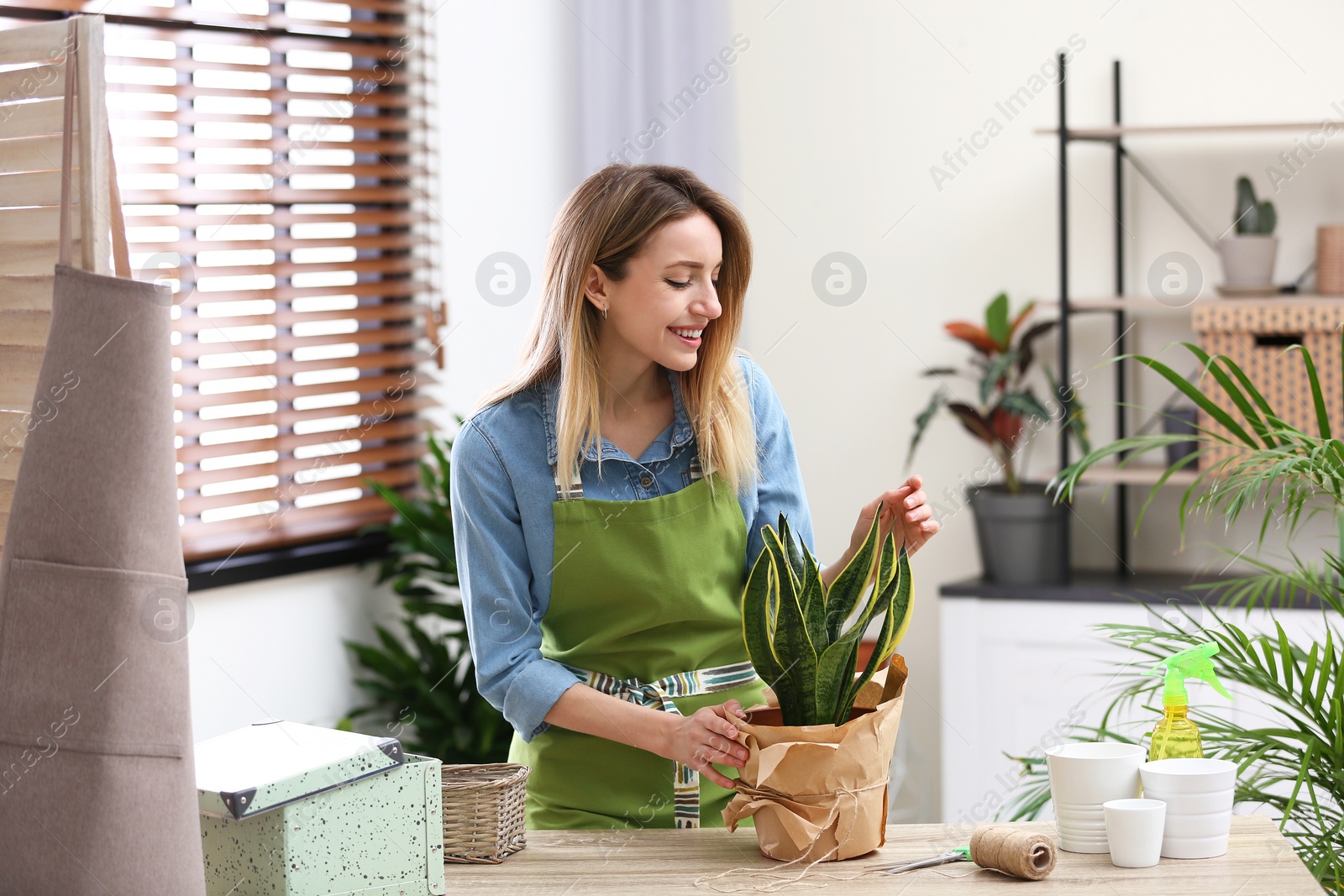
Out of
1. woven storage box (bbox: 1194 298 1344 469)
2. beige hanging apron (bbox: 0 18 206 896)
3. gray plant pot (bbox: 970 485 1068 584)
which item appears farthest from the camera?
gray plant pot (bbox: 970 485 1068 584)

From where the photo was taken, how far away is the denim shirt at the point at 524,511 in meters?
1.67

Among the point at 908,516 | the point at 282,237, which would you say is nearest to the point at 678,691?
the point at 908,516

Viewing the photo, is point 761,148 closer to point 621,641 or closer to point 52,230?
point 621,641

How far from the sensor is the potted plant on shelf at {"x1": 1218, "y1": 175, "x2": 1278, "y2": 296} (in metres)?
3.19

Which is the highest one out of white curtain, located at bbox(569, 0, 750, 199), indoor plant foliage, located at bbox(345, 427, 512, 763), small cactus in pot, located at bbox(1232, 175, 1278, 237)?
white curtain, located at bbox(569, 0, 750, 199)

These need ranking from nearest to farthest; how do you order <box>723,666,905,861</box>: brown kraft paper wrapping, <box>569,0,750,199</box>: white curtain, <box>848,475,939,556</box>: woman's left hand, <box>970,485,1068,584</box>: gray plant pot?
<box>723,666,905,861</box>: brown kraft paper wrapping, <box>848,475,939,556</box>: woman's left hand, <box>970,485,1068,584</box>: gray plant pot, <box>569,0,750,199</box>: white curtain

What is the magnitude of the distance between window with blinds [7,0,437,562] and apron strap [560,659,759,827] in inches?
54.9

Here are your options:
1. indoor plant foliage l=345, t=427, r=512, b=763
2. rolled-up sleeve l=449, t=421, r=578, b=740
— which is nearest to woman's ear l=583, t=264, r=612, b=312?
rolled-up sleeve l=449, t=421, r=578, b=740

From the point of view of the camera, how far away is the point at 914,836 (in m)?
1.45

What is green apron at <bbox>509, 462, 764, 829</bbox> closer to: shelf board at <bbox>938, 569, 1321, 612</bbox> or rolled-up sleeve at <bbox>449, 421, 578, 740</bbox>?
rolled-up sleeve at <bbox>449, 421, 578, 740</bbox>

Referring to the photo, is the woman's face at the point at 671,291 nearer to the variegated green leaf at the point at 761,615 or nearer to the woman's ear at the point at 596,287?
the woman's ear at the point at 596,287

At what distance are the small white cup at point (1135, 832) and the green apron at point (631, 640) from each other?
0.57 meters

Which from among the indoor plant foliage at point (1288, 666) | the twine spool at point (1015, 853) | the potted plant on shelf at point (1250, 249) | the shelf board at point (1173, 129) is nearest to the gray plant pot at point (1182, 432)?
the potted plant on shelf at point (1250, 249)

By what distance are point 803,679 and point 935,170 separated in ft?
8.42
